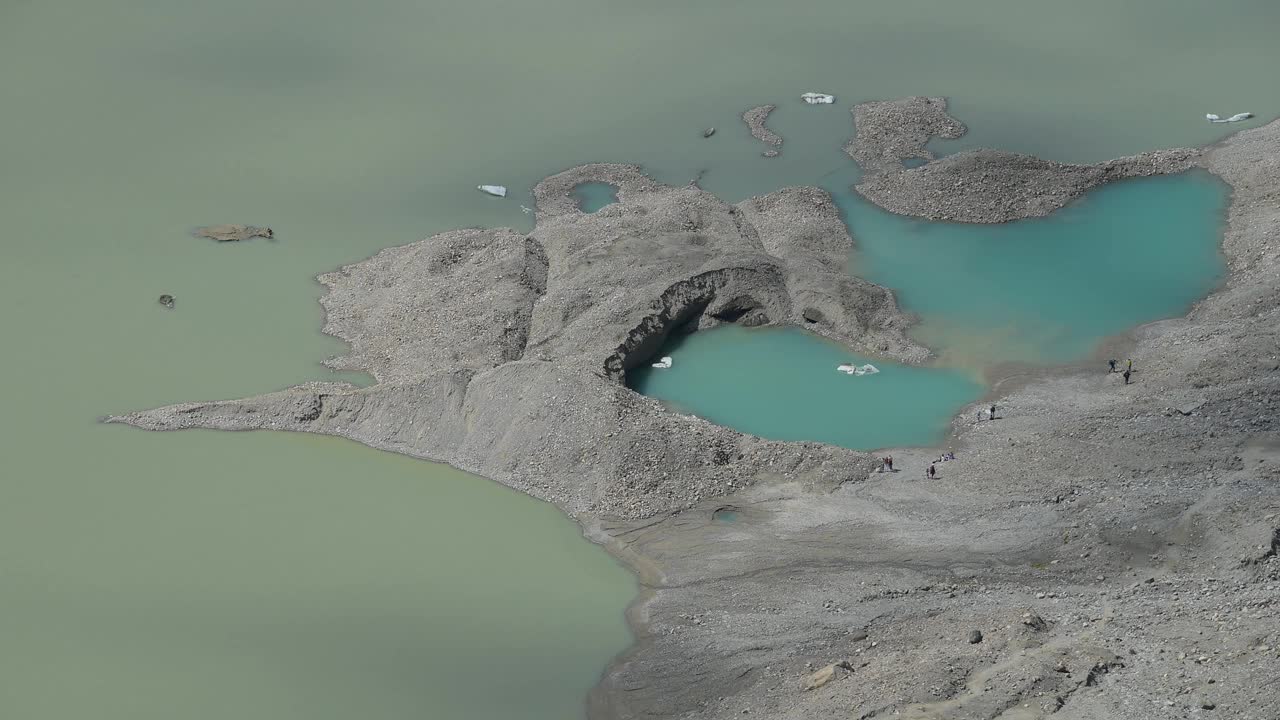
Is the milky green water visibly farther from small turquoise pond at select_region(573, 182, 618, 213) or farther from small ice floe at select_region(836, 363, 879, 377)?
small ice floe at select_region(836, 363, 879, 377)

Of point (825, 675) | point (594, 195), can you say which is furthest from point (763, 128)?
point (825, 675)

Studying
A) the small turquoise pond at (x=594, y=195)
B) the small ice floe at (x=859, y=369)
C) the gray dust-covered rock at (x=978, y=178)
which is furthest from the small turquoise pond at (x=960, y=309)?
the small turquoise pond at (x=594, y=195)

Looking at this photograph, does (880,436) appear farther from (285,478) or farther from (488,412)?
(285,478)

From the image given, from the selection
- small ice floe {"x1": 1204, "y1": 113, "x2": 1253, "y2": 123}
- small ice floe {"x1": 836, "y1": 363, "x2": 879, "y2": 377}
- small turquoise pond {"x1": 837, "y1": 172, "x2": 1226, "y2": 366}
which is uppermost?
small ice floe {"x1": 1204, "y1": 113, "x2": 1253, "y2": 123}

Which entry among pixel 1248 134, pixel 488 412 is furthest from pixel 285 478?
pixel 1248 134

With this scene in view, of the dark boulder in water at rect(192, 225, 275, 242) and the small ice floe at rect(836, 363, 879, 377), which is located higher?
the small ice floe at rect(836, 363, 879, 377)

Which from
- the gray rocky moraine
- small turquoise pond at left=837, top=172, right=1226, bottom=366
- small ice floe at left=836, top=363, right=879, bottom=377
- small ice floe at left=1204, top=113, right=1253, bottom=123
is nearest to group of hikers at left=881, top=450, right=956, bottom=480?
the gray rocky moraine

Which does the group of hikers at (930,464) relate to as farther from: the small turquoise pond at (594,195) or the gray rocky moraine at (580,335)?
the small turquoise pond at (594,195)

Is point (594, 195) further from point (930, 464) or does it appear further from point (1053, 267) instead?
point (930, 464)
